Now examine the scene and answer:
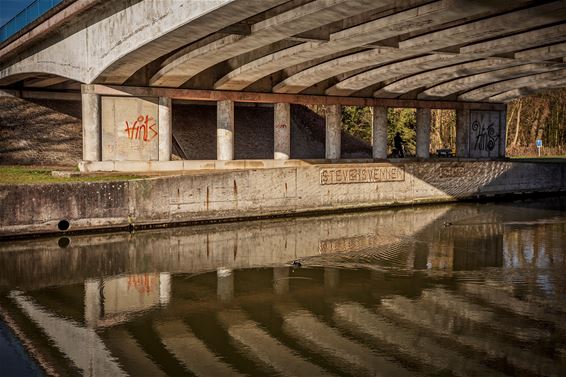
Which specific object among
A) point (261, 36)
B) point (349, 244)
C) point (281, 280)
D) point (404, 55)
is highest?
point (404, 55)

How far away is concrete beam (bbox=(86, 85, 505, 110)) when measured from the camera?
2531cm

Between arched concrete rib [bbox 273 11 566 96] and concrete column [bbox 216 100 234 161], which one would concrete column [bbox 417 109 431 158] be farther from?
concrete column [bbox 216 100 234 161]

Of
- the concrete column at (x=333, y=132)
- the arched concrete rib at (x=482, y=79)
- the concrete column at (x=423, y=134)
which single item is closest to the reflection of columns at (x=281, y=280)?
the arched concrete rib at (x=482, y=79)

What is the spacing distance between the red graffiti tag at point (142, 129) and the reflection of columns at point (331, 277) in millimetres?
13700

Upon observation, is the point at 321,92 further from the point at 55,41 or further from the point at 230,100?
the point at 55,41

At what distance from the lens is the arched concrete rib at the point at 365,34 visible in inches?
631

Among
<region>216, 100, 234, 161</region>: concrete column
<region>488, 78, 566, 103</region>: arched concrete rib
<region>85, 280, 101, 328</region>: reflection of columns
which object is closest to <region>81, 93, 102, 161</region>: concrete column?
<region>216, 100, 234, 161</region>: concrete column

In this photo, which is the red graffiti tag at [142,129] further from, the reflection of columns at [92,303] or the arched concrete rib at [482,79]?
the arched concrete rib at [482,79]

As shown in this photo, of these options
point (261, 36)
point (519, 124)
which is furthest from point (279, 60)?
point (519, 124)

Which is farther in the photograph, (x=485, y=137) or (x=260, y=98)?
(x=485, y=137)

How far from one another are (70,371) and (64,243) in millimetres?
9936

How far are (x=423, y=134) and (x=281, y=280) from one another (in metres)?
24.8

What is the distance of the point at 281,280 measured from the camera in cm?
1341

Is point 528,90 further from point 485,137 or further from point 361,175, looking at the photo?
point 361,175
